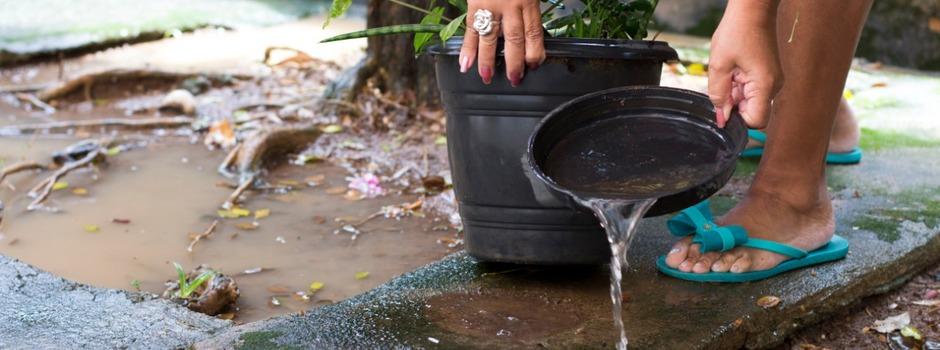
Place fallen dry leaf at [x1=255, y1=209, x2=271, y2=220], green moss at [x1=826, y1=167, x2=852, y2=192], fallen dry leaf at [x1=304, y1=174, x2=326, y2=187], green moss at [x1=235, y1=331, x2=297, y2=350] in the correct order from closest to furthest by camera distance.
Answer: green moss at [x1=235, y1=331, x2=297, y2=350]
green moss at [x1=826, y1=167, x2=852, y2=192]
fallen dry leaf at [x1=255, y1=209, x2=271, y2=220]
fallen dry leaf at [x1=304, y1=174, x2=326, y2=187]

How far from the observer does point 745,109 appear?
192cm

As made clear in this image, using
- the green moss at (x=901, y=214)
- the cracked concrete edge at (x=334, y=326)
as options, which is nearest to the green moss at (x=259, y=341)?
the cracked concrete edge at (x=334, y=326)

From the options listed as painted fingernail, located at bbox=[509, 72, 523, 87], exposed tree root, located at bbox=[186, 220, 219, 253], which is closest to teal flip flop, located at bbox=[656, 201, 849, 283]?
painted fingernail, located at bbox=[509, 72, 523, 87]

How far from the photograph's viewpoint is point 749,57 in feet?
6.17

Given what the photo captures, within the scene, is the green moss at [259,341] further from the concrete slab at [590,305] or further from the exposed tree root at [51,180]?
the exposed tree root at [51,180]

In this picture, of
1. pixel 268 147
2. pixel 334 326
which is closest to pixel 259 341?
pixel 334 326

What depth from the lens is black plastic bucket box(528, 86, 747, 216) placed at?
1.97 metres

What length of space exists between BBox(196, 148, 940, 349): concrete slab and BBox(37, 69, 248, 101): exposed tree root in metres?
4.04

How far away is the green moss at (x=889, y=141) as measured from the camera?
12.1 feet

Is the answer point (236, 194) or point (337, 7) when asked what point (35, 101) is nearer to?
point (236, 194)

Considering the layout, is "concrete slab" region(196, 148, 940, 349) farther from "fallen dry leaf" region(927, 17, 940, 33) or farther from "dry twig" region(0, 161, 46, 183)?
"fallen dry leaf" region(927, 17, 940, 33)

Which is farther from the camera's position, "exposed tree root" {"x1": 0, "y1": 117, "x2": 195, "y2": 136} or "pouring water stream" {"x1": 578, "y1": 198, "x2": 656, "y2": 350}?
"exposed tree root" {"x1": 0, "y1": 117, "x2": 195, "y2": 136}

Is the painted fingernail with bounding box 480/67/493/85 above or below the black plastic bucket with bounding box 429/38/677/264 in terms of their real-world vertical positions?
above

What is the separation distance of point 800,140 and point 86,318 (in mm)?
1699
